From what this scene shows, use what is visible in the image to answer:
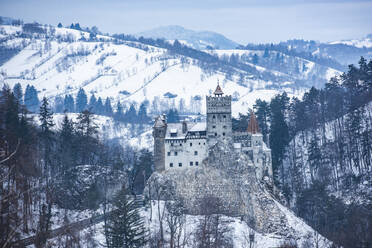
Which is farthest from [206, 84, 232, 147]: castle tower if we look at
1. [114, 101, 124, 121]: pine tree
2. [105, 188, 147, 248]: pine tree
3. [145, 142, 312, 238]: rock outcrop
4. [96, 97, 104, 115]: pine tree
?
[96, 97, 104, 115]: pine tree

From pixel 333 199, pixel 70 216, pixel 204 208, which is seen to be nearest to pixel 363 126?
pixel 333 199

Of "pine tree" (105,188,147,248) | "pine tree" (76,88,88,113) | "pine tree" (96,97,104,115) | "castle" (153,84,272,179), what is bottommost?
"pine tree" (105,188,147,248)

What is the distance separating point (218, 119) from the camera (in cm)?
8531

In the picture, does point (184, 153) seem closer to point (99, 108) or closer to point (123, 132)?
point (123, 132)

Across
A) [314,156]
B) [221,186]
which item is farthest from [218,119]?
[314,156]

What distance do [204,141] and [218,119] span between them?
3964 millimetres

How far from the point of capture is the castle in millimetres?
84938

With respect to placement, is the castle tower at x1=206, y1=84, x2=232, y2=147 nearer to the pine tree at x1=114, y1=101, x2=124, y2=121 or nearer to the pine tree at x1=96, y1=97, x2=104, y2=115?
the pine tree at x1=114, y1=101, x2=124, y2=121

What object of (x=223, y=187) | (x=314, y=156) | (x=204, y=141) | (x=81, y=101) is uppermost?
(x=81, y=101)

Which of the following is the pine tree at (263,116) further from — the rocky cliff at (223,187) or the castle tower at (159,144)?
the castle tower at (159,144)

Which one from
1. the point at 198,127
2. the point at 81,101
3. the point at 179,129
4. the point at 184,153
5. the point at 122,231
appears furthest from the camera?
the point at 81,101

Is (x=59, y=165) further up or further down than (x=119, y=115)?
further down

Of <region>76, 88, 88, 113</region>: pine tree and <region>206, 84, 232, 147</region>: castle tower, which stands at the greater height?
<region>76, 88, 88, 113</region>: pine tree

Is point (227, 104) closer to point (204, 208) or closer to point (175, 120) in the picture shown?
point (204, 208)
